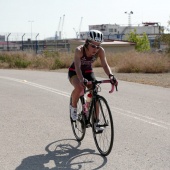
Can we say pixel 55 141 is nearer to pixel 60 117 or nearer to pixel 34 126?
pixel 34 126

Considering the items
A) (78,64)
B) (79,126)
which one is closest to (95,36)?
(78,64)

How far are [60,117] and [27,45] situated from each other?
138ft

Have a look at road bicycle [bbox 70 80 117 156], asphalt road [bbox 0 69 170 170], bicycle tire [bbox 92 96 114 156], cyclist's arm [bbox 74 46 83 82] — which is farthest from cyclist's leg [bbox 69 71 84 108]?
asphalt road [bbox 0 69 170 170]

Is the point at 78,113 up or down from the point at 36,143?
up

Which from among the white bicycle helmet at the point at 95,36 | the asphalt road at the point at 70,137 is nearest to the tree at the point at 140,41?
the asphalt road at the point at 70,137

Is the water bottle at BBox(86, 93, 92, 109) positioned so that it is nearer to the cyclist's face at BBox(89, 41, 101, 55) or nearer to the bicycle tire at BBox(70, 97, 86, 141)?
the bicycle tire at BBox(70, 97, 86, 141)

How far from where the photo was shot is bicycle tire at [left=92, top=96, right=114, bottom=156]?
6086 mm

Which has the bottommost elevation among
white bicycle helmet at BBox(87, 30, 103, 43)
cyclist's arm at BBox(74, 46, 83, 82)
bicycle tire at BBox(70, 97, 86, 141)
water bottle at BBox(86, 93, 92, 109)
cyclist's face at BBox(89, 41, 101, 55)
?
bicycle tire at BBox(70, 97, 86, 141)

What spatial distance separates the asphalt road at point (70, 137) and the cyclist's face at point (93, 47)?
1.55m

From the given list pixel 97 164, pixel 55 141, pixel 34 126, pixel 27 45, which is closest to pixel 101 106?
pixel 97 164

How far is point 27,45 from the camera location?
50.7m

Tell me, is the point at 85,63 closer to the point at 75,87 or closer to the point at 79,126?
the point at 75,87

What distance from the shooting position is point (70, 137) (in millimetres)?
7559

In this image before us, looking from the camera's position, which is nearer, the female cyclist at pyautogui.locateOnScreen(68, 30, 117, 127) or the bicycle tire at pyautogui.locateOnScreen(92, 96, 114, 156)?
the bicycle tire at pyautogui.locateOnScreen(92, 96, 114, 156)
